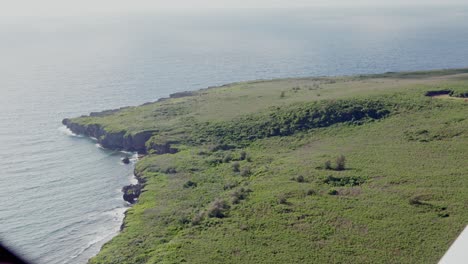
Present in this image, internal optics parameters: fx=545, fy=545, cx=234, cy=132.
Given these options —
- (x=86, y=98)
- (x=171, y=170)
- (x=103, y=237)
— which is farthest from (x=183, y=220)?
(x=86, y=98)

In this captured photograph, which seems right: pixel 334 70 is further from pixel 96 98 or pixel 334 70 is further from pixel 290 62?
pixel 96 98

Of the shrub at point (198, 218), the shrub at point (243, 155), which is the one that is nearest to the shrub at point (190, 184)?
the shrub at point (243, 155)

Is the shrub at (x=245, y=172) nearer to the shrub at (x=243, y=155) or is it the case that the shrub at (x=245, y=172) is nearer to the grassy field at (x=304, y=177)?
the grassy field at (x=304, y=177)

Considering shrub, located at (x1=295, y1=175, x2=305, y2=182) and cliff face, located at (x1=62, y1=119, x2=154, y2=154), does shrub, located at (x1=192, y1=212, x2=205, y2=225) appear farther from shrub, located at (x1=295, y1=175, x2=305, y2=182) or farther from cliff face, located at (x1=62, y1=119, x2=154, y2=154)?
cliff face, located at (x1=62, y1=119, x2=154, y2=154)

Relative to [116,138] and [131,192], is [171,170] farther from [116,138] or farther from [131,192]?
[116,138]

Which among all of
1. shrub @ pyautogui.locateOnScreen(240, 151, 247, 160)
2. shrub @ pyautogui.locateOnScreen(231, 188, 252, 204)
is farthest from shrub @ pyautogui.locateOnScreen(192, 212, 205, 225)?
shrub @ pyautogui.locateOnScreen(240, 151, 247, 160)

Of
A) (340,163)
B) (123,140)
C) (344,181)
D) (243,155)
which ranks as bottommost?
(344,181)

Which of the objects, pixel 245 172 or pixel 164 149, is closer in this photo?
pixel 245 172
